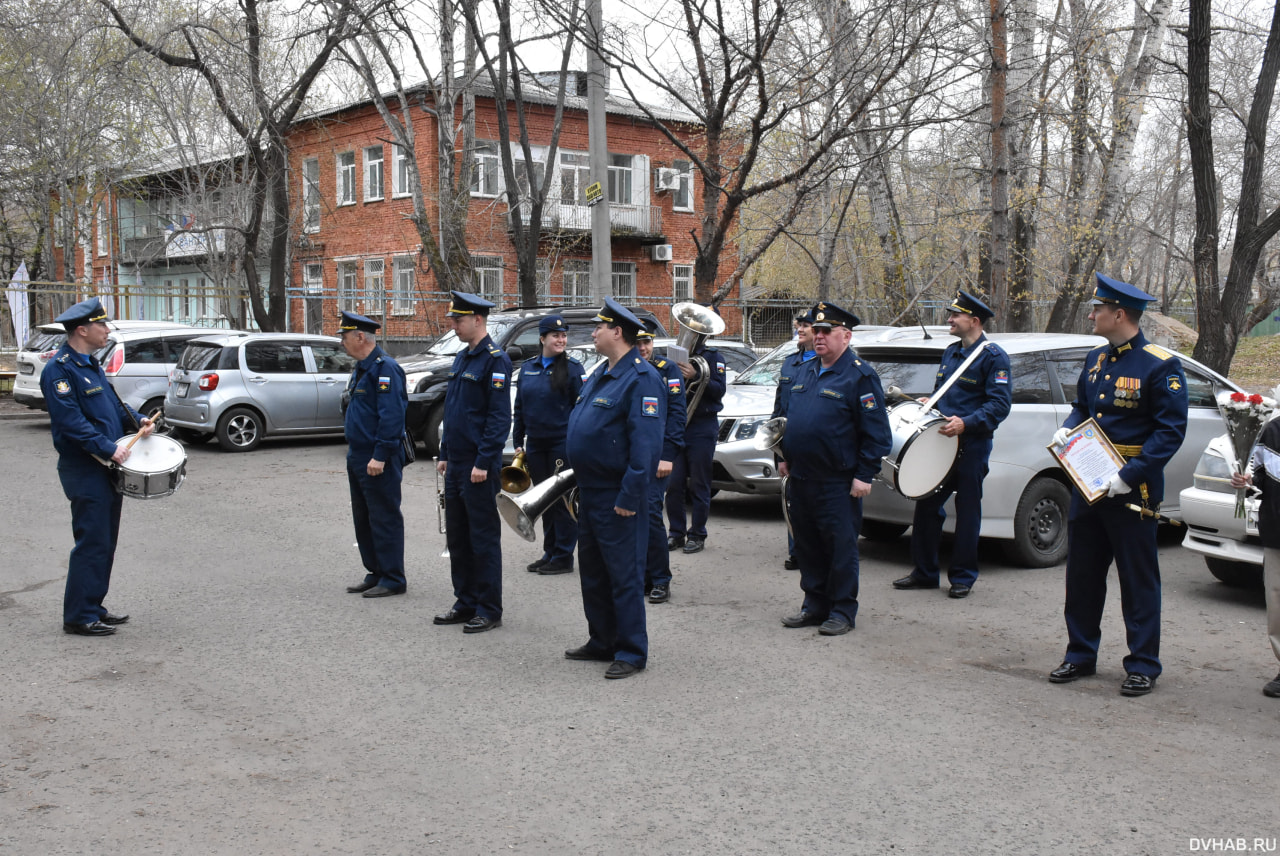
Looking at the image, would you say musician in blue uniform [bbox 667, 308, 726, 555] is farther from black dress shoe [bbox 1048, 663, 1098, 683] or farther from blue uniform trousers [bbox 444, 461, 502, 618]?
black dress shoe [bbox 1048, 663, 1098, 683]

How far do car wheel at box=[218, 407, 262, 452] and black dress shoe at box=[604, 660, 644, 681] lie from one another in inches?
435

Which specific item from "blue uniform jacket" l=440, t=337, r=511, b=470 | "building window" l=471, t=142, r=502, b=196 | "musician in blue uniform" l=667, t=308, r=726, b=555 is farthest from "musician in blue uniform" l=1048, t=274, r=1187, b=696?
"building window" l=471, t=142, r=502, b=196

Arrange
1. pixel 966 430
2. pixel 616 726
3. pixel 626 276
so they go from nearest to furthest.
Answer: pixel 616 726, pixel 966 430, pixel 626 276

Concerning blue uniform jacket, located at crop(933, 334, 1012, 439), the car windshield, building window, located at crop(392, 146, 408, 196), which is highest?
building window, located at crop(392, 146, 408, 196)

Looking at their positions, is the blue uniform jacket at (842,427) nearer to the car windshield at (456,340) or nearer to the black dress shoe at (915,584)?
the black dress shoe at (915,584)

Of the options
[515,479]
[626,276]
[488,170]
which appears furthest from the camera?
[626,276]

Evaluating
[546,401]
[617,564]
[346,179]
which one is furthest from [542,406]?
[346,179]

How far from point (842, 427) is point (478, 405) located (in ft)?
7.21

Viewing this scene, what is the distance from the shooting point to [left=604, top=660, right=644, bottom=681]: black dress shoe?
5793 mm

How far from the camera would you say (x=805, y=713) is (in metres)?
5.25

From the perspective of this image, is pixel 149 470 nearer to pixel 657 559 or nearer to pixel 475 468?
pixel 475 468

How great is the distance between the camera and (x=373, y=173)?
1297 inches

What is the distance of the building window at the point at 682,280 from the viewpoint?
3700 centimetres

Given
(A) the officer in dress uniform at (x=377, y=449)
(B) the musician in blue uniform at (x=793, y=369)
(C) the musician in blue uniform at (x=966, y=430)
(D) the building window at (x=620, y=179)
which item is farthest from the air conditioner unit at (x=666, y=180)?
(A) the officer in dress uniform at (x=377, y=449)
